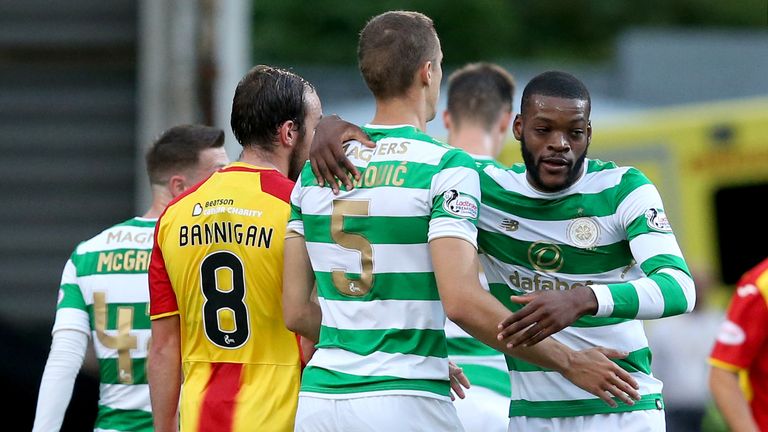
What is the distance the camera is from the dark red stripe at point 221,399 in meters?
4.62

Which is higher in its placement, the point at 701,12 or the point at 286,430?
the point at 701,12

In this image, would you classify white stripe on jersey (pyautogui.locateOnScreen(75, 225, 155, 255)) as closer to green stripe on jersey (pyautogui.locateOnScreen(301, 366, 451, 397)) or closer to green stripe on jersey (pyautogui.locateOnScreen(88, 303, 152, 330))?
green stripe on jersey (pyautogui.locateOnScreen(88, 303, 152, 330))

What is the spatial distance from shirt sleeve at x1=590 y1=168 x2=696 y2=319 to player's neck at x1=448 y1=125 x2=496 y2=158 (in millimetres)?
1918

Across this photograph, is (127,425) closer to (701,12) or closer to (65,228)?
(65,228)

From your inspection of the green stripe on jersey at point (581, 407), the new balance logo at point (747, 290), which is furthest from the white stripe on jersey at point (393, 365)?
the new balance logo at point (747, 290)

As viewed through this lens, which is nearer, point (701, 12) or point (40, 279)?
point (40, 279)

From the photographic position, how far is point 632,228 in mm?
4254

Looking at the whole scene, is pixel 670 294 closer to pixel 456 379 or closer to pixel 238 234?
pixel 456 379

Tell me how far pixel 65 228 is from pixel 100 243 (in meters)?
7.18

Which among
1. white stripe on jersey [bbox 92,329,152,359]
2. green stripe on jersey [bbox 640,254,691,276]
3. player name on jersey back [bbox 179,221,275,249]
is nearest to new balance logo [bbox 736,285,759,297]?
green stripe on jersey [bbox 640,254,691,276]

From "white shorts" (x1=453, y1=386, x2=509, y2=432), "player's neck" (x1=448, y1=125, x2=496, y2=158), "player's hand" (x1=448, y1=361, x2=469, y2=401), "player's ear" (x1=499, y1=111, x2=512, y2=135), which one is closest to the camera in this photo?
"player's hand" (x1=448, y1=361, x2=469, y2=401)

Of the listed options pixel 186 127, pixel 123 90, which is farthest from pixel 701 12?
pixel 186 127

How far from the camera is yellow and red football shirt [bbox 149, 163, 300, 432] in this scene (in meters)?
4.61

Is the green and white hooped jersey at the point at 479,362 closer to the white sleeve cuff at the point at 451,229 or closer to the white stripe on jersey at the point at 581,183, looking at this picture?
the white stripe on jersey at the point at 581,183
